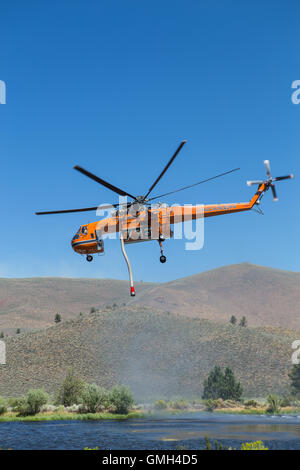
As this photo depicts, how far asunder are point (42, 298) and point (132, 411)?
12314 cm

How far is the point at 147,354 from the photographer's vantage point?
94.9m

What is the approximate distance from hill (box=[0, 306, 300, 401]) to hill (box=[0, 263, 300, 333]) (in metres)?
41.6

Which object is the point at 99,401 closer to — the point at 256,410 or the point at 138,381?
the point at 256,410

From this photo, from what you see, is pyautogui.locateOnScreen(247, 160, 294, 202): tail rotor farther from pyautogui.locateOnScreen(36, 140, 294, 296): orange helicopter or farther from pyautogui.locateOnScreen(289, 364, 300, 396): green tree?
pyautogui.locateOnScreen(289, 364, 300, 396): green tree

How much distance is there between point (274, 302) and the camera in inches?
6954

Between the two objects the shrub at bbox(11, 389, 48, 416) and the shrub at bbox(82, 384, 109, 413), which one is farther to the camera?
the shrub at bbox(82, 384, 109, 413)

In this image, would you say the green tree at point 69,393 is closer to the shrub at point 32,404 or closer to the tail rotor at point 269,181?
the shrub at point 32,404

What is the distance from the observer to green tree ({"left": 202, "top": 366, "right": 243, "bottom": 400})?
73062mm

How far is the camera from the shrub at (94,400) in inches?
2281

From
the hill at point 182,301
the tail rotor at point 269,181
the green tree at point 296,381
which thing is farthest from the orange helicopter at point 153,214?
the hill at point 182,301

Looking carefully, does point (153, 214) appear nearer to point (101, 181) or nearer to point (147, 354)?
point (101, 181)

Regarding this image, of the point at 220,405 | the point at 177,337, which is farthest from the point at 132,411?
the point at 177,337

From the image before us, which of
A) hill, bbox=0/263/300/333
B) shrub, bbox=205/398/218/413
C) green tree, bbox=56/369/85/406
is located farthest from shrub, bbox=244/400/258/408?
hill, bbox=0/263/300/333

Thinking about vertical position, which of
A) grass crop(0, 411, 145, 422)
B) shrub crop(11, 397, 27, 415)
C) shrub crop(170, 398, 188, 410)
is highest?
shrub crop(11, 397, 27, 415)
